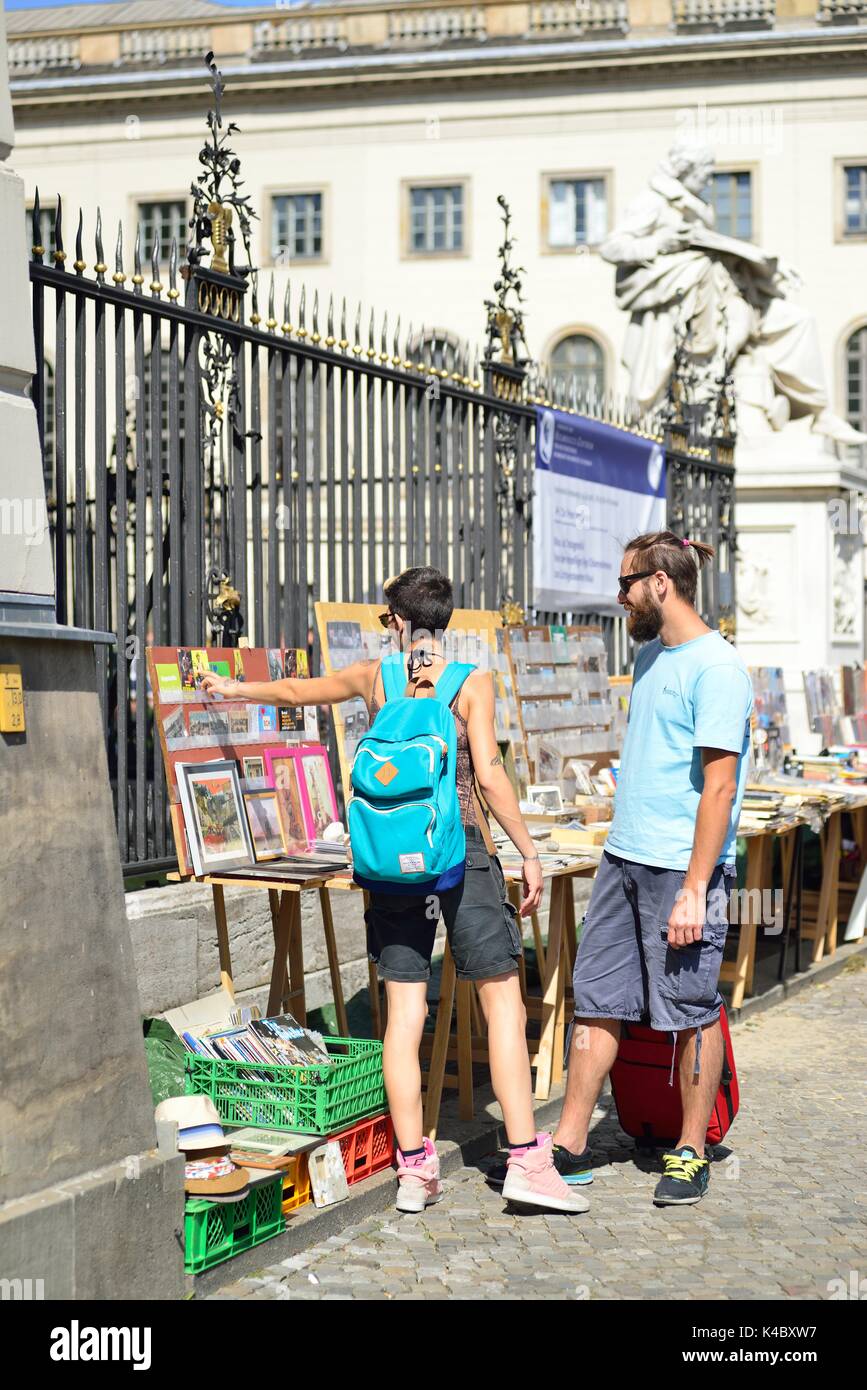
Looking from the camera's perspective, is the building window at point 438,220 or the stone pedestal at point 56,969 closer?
the stone pedestal at point 56,969

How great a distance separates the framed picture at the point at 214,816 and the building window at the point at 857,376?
35.0m

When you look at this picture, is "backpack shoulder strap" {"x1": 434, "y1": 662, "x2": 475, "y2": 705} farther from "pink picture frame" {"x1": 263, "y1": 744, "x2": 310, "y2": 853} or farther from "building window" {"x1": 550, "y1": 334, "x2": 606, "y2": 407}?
"building window" {"x1": 550, "y1": 334, "x2": 606, "y2": 407}

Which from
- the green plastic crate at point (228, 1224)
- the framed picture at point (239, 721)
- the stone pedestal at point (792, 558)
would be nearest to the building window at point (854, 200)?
the stone pedestal at point (792, 558)

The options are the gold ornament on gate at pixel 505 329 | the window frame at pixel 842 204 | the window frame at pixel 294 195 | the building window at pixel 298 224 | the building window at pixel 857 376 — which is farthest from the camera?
the building window at pixel 298 224

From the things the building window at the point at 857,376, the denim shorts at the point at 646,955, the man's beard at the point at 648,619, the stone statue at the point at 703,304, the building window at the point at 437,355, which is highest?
the building window at the point at 857,376

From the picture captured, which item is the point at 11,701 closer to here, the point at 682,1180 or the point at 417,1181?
the point at 417,1181

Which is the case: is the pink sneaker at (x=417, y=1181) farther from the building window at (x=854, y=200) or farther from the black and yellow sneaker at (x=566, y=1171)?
the building window at (x=854, y=200)

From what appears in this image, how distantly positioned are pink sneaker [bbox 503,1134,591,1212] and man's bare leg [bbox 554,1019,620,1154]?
0.32 meters

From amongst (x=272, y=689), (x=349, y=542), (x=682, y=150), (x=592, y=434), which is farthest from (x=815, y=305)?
(x=272, y=689)

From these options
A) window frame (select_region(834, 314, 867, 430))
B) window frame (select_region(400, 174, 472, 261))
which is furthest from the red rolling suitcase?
window frame (select_region(400, 174, 472, 261))

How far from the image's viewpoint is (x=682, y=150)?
16.0 m

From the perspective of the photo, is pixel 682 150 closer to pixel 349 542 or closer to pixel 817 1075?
pixel 349 542

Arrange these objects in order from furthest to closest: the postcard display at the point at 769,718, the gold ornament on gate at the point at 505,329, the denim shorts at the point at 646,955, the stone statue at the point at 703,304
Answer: the stone statue at the point at 703,304
the postcard display at the point at 769,718
the gold ornament on gate at the point at 505,329
the denim shorts at the point at 646,955

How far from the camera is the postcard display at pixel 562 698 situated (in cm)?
816
